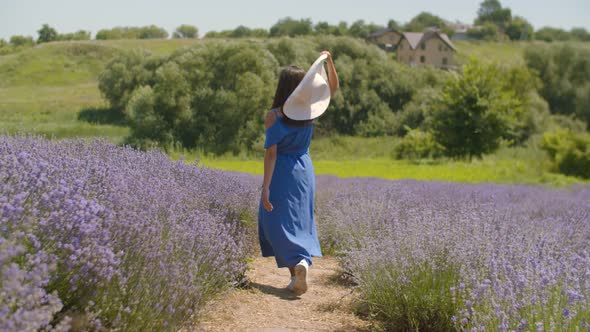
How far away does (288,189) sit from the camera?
470 cm

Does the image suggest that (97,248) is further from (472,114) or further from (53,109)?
(472,114)

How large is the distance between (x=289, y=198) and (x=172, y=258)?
1.66 m

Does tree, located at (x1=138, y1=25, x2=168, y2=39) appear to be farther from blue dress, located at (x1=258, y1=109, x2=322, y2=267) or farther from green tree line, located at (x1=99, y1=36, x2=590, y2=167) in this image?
blue dress, located at (x1=258, y1=109, x2=322, y2=267)

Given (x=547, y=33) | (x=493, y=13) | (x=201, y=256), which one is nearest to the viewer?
(x=201, y=256)

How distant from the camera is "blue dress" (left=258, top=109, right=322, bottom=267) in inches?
183

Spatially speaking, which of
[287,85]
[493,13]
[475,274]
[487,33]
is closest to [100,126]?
[287,85]

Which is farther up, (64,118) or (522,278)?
(522,278)

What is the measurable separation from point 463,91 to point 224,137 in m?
12.0

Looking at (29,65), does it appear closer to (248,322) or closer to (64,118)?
(64,118)

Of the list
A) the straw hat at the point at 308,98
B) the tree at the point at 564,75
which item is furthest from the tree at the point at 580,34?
the straw hat at the point at 308,98

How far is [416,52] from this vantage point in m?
68.9

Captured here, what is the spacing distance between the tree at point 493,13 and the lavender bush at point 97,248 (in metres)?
113

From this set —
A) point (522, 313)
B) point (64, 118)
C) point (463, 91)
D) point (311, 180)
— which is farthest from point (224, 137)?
point (522, 313)

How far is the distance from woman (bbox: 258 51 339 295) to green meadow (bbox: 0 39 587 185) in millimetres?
10520
